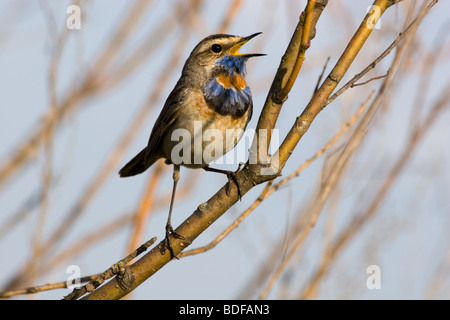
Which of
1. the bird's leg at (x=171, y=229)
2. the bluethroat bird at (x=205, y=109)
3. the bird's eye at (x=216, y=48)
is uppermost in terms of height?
the bird's eye at (x=216, y=48)

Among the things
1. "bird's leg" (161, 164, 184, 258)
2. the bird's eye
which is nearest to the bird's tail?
"bird's leg" (161, 164, 184, 258)

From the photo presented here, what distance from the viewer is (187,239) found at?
3.12m

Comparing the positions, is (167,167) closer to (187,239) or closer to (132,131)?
(132,131)

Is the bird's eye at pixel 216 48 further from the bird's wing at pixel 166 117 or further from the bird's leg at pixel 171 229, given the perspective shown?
the bird's leg at pixel 171 229

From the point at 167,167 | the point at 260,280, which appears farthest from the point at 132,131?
the point at 260,280

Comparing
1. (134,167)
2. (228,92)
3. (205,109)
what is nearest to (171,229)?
(205,109)

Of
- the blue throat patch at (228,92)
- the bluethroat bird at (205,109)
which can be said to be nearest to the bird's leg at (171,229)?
the bluethroat bird at (205,109)

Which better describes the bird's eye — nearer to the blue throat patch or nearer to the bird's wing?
the blue throat patch

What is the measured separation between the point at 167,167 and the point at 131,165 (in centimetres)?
40

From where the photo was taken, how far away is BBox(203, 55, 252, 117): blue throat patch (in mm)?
4488

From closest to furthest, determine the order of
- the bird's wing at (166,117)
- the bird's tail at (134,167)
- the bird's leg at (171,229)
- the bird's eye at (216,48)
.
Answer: the bird's leg at (171,229)
the bird's wing at (166,117)
the bird's eye at (216,48)
the bird's tail at (134,167)

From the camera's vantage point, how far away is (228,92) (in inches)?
180

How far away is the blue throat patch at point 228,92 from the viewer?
14.7ft

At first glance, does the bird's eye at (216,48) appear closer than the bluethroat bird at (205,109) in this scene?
No
